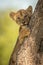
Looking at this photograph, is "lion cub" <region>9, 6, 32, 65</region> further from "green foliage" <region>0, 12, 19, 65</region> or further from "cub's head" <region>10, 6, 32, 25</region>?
"green foliage" <region>0, 12, 19, 65</region>

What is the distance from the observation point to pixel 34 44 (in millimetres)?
934

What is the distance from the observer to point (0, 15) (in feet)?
7.73

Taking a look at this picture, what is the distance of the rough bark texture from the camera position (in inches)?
36.4

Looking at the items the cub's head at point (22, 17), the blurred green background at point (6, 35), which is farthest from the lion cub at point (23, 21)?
the blurred green background at point (6, 35)

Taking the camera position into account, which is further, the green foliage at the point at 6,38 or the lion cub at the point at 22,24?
the green foliage at the point at 6,38

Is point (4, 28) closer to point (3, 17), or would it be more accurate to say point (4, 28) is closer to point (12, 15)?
point (3, 17)

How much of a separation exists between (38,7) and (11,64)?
267mm

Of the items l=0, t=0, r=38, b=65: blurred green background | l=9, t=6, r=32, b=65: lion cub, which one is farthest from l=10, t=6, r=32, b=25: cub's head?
l=0, t=0, r=38, b=65: blurred green background

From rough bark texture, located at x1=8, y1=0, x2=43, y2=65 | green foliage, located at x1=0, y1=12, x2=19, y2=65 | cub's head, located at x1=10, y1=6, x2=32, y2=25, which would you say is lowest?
green foliage, located at x1=0, y1=12, x2=19, y2=65

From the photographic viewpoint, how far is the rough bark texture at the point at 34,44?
0.93 metres

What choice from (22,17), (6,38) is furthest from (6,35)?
(22,17)

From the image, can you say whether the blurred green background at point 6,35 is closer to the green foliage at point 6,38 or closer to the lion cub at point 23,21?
the green foliage at point 6,38

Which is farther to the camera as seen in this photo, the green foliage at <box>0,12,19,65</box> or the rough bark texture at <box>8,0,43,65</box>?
the green foliage at <box>0,12,19,65</box>

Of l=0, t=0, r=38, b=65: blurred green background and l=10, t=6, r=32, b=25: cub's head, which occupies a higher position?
l=10, t=6, r=32, b=25: cub's head
